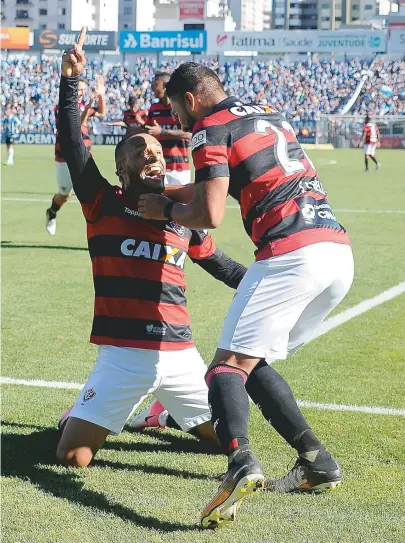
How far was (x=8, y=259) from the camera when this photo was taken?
38.1 ft

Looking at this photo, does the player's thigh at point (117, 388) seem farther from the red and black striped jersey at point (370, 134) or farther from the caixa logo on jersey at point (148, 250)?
the red and black striped jersey at point (370, 134)

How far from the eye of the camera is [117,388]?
4.46 metres

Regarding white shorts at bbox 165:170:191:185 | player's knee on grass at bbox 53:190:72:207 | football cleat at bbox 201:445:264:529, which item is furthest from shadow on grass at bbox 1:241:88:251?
football cleat at bbox 201:445:264:529

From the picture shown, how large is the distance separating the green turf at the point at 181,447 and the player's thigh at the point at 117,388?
279mm

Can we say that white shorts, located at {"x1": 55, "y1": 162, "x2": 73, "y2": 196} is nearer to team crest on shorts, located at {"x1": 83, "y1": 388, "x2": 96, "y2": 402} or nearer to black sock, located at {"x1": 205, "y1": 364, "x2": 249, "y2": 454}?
team crest on shorts, located at {"x1": 83, "y1": 388, "x2": 96, "y2": 402}

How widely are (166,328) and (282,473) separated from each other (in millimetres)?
952

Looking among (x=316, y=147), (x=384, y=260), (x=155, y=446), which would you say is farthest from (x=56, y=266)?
(x=316, y=147)

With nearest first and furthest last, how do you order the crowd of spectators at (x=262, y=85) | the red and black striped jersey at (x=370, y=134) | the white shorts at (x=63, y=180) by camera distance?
the white shorts at (x=63, y=180)
the red and black striped jersey at (x=370, y=134)
the crowd of spectators at (x=262, y=85)

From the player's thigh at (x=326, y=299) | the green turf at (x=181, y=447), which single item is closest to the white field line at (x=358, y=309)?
A: the green turf at (x=181, y=447)

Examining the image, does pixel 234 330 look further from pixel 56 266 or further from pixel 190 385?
pixel 56 266

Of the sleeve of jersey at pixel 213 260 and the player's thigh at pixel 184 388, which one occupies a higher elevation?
the sleeve of jersey at pixel 213 260

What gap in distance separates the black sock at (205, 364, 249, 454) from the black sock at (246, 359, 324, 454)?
23cm

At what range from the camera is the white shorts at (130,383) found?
175 inches

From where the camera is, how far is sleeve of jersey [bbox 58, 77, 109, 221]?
4559 millimetres
